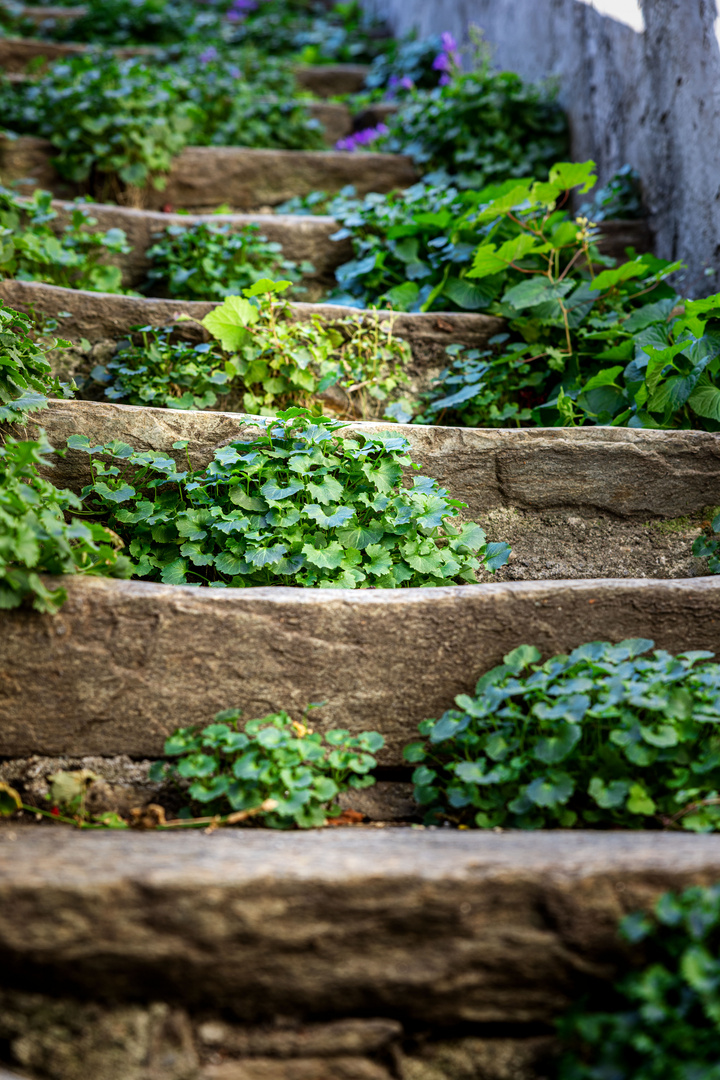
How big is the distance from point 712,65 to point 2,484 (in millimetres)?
2653

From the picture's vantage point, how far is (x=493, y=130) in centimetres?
387

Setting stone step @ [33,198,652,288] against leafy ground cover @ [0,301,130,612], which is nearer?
leafy ground cover @ [0,301,130,612]

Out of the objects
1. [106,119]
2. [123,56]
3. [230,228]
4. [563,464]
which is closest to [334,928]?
[563,464]

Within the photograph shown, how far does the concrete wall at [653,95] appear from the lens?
8.93 ft

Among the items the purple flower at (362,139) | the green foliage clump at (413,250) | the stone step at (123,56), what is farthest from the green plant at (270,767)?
the stone step at (123,56)

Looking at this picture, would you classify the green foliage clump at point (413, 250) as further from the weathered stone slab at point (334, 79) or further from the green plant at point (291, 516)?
the weathered stone slab at point (334, 79)

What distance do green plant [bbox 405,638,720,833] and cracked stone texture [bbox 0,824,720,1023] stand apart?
0.22 metres

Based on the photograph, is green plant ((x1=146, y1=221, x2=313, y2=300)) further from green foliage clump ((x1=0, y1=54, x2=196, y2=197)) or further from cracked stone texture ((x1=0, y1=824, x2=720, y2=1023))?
cracked stone texture ((x1=0, y1=824, x2=720, y2=1023))

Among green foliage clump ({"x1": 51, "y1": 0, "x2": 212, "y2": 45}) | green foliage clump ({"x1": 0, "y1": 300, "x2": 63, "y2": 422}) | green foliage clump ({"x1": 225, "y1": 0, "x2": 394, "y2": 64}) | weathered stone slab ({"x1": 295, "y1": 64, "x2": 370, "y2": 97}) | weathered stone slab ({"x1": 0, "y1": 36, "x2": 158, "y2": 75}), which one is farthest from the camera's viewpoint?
green foliage clump ({"x1": 225, "y1": 0, "x2": 394, "y2": 64})

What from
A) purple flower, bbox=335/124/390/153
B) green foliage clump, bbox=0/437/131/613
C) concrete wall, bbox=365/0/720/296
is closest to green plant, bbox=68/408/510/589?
green foliage clump, bbox=0/437/131/613

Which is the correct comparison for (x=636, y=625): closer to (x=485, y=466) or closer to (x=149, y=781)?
(x=485, y=466)

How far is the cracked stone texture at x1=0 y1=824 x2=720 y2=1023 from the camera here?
3.55ft

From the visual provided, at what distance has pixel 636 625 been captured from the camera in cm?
173

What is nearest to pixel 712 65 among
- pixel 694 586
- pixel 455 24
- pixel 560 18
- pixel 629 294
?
pixel 629 294
